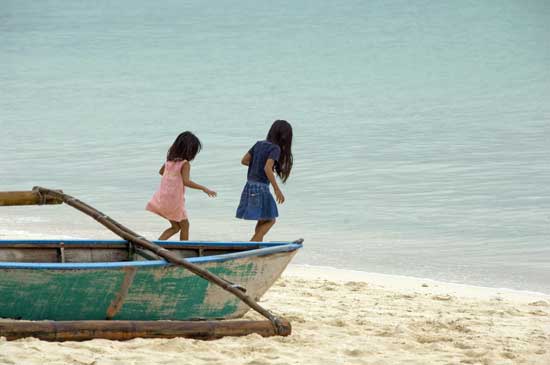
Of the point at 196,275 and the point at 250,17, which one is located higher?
the point at 250,17

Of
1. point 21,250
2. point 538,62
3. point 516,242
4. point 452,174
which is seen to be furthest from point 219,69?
point 21,250

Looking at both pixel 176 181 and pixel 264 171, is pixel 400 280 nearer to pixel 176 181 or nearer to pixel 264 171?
pixel 264 171

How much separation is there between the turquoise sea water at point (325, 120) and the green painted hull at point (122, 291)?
3.68 meters

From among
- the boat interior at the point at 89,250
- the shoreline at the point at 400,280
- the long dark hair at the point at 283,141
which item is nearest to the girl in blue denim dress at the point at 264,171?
the long dark hair at the point at 283,141

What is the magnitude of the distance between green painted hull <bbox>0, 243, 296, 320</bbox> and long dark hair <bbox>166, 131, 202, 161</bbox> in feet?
6.26

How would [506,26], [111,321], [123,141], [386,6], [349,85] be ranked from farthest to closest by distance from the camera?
1. [386,6]
2. [506,26]
3. [349,85]
4. [123,141]
5. [111,321]

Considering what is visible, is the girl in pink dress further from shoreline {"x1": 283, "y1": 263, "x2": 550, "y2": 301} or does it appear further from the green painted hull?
the green painted hull

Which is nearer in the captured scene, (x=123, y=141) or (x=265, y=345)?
(x=265, y=345)

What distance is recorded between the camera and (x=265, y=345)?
6.04 metres

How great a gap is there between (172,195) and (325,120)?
62.6 ft

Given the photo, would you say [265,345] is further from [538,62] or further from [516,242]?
[538,62]

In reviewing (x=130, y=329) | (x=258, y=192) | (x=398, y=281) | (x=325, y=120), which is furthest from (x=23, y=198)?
(x=325, y=120)

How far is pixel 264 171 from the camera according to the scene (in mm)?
8047

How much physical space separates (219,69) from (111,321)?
36837 mm
